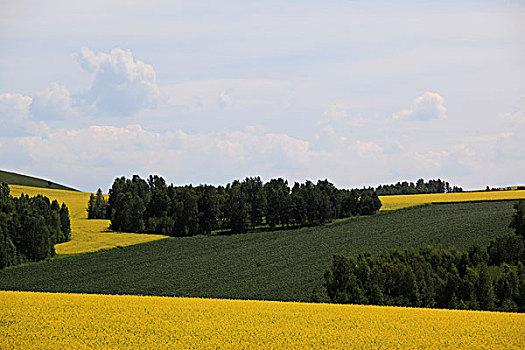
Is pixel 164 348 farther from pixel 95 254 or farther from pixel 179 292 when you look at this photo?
pixel 95 254

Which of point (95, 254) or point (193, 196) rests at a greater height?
point (193, 196)

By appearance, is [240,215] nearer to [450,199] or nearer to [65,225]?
[65,225]

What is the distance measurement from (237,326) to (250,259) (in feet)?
184

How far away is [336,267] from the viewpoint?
53.8 m

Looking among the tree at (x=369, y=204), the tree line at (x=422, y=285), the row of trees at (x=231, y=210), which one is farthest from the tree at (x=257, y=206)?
the tree line at (x=422, y=285)

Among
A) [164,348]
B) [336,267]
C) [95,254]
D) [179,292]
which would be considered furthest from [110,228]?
[164,348]

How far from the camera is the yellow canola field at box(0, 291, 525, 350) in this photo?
86.6 feet

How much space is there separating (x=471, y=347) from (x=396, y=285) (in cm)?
2663

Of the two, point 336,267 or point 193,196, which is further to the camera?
point 193,196

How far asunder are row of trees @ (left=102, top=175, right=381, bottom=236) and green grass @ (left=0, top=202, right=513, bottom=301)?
17.6 metres

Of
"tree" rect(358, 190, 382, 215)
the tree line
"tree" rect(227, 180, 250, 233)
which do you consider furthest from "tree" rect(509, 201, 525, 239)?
"tree" rect(227, 180, 250, 233)

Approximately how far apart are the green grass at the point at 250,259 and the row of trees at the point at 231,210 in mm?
17628

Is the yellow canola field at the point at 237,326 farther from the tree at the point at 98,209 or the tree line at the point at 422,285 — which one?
the tree at the point at 98,209

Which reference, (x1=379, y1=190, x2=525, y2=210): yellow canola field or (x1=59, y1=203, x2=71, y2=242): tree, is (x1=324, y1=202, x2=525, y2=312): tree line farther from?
(x1=379, y1=190, x2=525, y2=210): yellow canola field
